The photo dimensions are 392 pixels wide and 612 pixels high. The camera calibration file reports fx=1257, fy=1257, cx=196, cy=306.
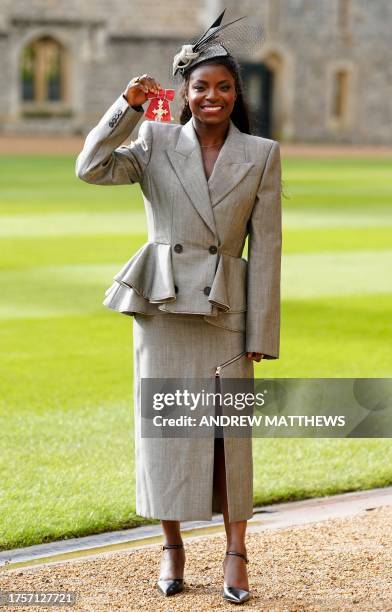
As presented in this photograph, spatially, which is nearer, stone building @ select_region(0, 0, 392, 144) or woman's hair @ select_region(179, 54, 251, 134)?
woman's hair @ select_region(179, 54, 251, 134)

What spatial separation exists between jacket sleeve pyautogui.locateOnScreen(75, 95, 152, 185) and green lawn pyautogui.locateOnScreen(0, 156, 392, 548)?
1.98 feet

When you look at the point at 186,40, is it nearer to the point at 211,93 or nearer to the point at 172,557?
the point at 211,93

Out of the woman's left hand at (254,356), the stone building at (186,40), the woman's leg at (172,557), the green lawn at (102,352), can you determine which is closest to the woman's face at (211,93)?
the green lawn at (102,352)

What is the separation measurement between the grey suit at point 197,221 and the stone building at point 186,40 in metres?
34.9

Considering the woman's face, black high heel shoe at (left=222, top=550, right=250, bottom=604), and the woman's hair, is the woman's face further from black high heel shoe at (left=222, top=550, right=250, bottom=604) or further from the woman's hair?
black high heel shoe at (left=222, top=550, right=250, bottom=604)

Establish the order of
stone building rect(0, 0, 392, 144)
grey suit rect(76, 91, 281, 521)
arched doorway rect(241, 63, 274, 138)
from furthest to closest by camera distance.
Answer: arched doorway rect(241, 63, 274, 138), stone building rect(0, 0, 392, 144), grey suit rect(76, 91, 281, 521)

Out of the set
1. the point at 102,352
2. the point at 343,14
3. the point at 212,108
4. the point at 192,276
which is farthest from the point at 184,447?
the point at 343,14

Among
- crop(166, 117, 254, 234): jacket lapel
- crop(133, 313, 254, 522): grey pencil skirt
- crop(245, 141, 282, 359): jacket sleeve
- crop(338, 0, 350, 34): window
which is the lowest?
crop(133, 313, 254, 522): grey pencil skirt

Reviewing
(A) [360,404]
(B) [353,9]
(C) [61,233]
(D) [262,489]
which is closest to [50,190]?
(C) [61,233]

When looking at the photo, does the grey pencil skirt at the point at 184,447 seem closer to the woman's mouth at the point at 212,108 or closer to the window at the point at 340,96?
the woman's mouth at the point at 212,108

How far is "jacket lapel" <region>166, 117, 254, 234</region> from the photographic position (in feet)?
13.3

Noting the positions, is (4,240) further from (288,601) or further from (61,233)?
(288,601)

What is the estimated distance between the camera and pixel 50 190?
1941 cm

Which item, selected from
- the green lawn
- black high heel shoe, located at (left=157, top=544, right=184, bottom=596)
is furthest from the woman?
the green lawn
